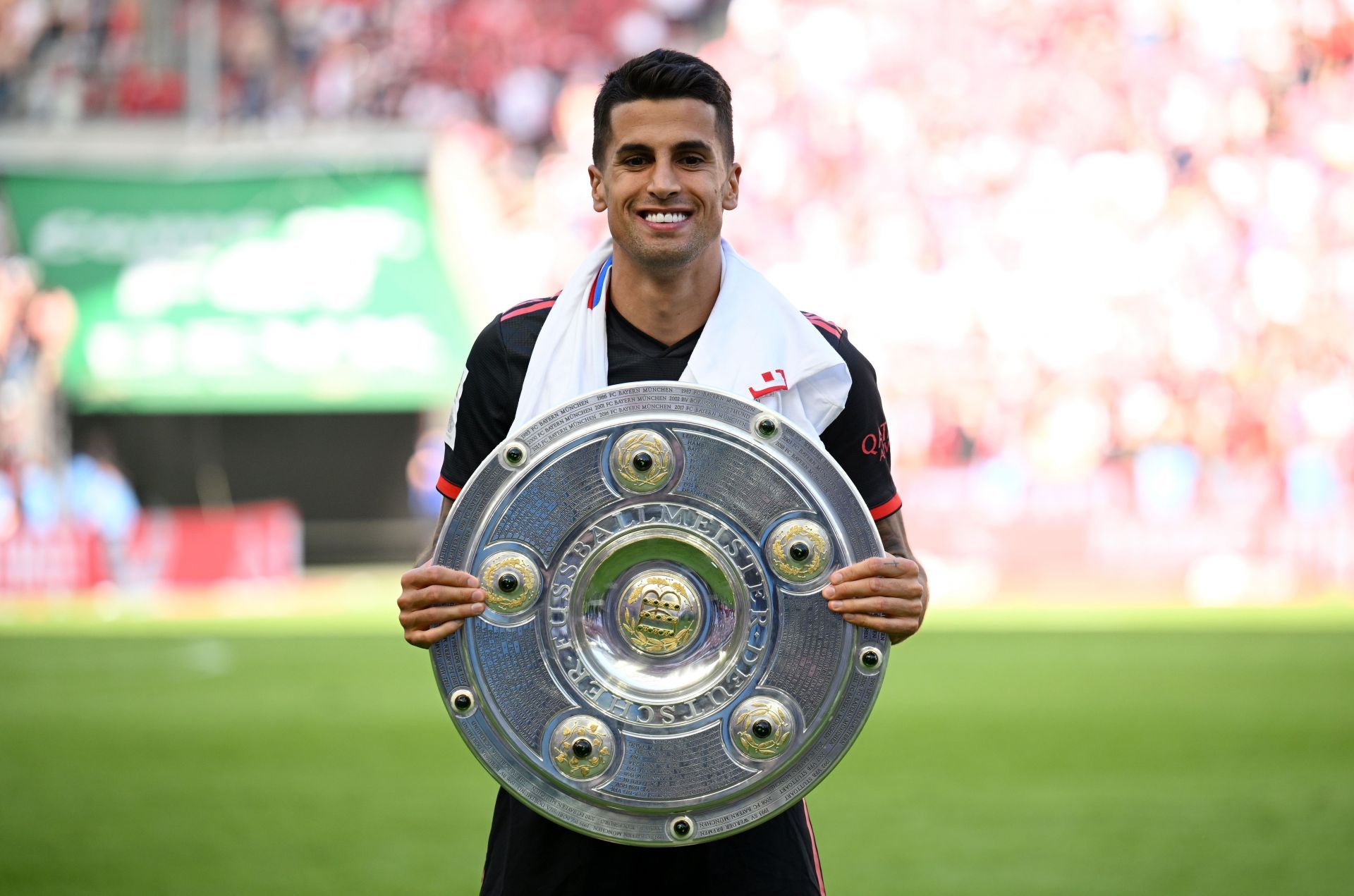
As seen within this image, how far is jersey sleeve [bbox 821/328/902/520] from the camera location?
2.40m

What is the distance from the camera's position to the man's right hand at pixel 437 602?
1990mm

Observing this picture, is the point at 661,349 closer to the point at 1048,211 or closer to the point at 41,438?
the point at 1048,211

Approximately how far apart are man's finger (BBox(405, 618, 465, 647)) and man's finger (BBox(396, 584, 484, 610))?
3cm

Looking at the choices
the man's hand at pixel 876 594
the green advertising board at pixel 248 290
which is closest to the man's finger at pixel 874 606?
the man's hand at pixel 876 594

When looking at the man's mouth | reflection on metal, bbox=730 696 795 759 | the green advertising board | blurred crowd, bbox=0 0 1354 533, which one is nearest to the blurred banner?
the green advertising board

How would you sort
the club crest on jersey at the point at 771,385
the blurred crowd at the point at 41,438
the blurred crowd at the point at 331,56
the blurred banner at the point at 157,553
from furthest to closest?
the blurred crowd at the point at 331,56, the blurred crowd at the point at 41,438, the blurred banner at the point at 157,553, the club crest on jersey at the point at 771,385

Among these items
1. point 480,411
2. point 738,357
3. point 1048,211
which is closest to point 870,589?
point 738,357

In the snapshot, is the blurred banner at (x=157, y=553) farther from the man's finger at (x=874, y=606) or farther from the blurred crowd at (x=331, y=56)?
the man's finger at (x=874, y=606)

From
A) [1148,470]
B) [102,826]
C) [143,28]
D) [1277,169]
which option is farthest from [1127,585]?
[143,28]

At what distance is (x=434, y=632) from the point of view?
6.59 ft

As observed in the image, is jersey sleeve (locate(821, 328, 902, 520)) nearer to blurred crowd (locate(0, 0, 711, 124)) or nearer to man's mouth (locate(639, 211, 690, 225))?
man's mouth (locate(639, 211, 690, 225))

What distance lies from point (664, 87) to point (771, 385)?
0.45 meters

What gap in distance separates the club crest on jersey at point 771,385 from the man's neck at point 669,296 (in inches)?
7.2

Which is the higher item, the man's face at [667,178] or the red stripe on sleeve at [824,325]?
the man's face at [667,178]
